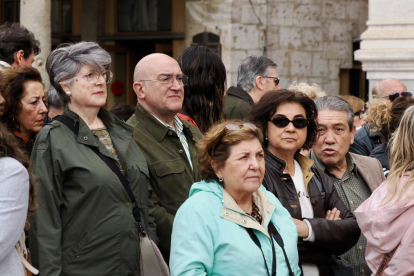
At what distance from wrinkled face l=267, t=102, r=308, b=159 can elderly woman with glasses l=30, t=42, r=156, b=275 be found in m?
0.83

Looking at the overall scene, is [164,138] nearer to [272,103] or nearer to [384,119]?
[272,103]

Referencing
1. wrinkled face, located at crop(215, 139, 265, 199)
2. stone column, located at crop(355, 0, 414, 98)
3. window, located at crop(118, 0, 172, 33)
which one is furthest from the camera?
window, located at crop(118, 0, 172, 33)

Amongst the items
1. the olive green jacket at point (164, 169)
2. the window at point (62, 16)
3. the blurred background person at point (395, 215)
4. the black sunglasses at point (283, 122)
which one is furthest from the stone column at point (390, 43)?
the window at point (62, 16)

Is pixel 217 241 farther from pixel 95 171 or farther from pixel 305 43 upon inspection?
pixel 305 43

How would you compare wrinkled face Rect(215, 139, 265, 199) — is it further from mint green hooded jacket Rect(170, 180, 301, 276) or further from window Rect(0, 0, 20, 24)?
window Rect(0, 0, 20, 24)

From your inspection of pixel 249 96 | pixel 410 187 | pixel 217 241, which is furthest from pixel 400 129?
pixel 249 96

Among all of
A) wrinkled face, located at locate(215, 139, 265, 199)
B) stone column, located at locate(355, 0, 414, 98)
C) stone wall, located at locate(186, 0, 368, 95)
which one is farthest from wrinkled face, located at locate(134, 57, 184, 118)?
stone wall, located at locate(186, 0, 368, 95)

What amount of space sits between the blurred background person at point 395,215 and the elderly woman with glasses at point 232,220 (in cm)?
45

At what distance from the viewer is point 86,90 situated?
A: 4793mm

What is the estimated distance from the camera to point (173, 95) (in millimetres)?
5297

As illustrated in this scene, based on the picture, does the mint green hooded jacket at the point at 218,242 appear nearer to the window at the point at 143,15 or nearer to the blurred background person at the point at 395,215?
the blurred background person at the point at 395,215

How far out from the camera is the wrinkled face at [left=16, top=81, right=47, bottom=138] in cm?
578

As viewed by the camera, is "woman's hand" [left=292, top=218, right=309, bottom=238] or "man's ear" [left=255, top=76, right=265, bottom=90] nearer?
"woman's hand" [left=292, top=218, right=309, bottom=238]

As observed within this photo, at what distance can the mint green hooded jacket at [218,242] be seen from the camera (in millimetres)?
4062
